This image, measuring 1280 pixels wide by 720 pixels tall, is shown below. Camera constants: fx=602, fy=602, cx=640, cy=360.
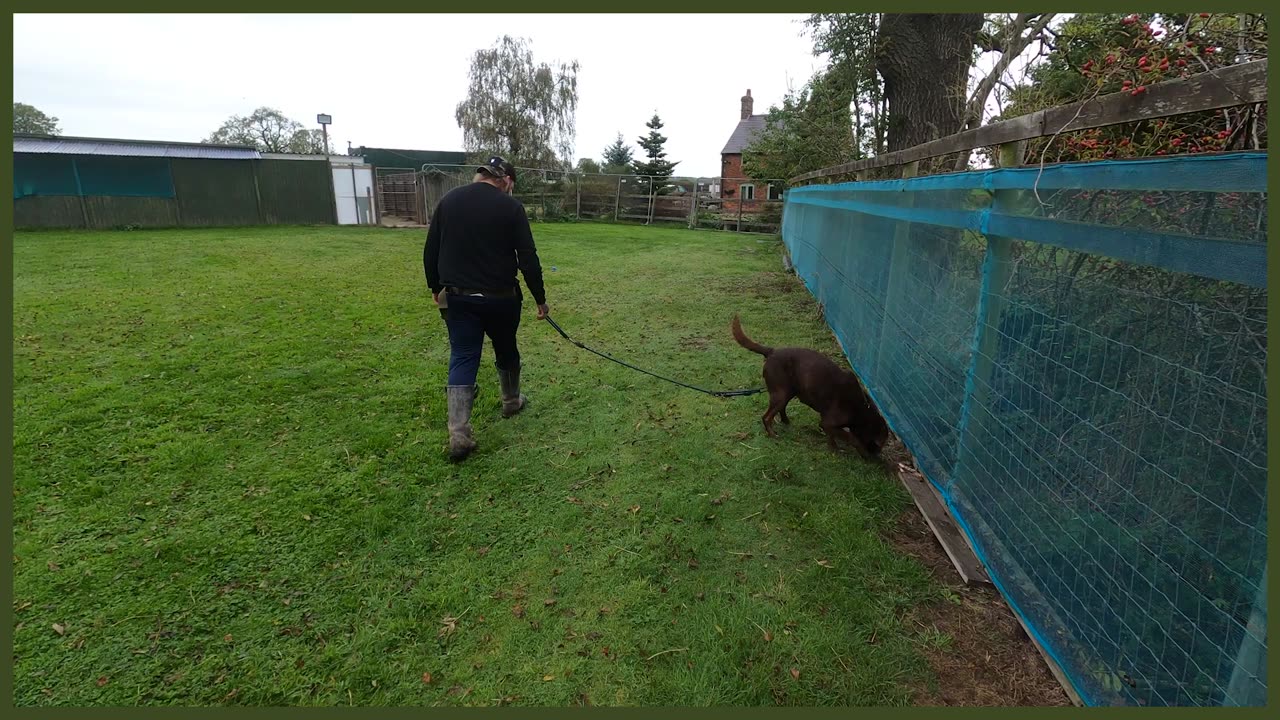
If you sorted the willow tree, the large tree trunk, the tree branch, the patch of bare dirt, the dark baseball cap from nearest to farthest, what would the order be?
the patch of bare dirt → the dark baseball cap → the tree branch → the large tree trunk → the willow tree

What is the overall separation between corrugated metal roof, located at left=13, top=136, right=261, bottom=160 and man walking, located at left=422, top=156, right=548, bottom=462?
18755 mm

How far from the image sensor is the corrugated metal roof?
16125 millimetres

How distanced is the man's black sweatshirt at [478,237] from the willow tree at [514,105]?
2789 cm

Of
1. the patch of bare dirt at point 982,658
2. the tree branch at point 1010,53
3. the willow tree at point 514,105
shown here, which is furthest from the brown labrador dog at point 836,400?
the willow tree at point 514,105

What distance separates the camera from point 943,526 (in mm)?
3016

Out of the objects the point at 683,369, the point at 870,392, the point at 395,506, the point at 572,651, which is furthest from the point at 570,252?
the point at 572,651

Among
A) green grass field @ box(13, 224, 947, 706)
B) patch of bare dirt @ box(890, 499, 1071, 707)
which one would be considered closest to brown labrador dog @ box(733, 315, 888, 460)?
green grass field @ box(13, 224, 947, 706)

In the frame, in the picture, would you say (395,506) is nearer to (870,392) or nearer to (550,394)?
(550,394)

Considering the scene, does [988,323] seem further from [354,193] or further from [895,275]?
[354,193]

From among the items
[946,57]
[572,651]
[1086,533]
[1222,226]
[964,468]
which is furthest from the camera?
[946,57]

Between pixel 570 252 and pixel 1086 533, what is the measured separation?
12953 millimetres

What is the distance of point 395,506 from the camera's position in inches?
129

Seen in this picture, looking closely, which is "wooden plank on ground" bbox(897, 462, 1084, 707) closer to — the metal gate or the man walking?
the man walking

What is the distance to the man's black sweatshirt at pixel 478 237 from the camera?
3826mm
